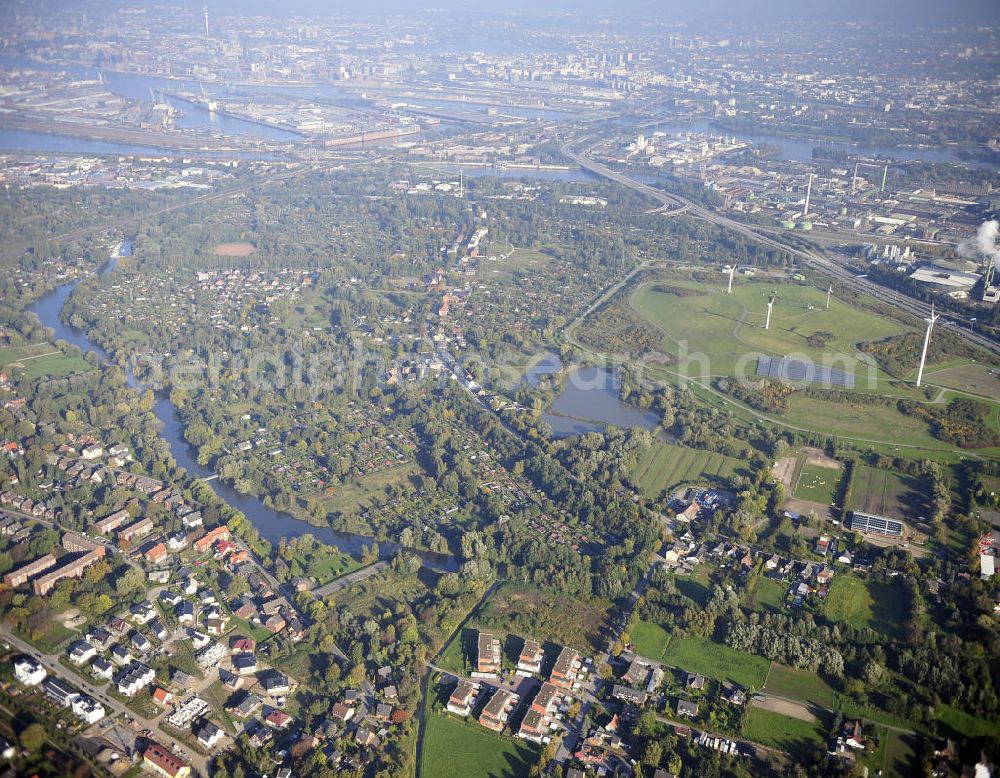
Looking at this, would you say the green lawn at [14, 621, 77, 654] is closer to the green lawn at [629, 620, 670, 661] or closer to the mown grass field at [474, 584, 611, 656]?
the mown grass field at [474, 584, 611, 656]

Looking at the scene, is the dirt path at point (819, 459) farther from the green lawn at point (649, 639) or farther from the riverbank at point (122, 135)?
the riverbank at point (122, 135)

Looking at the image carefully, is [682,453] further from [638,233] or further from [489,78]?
[489,78]

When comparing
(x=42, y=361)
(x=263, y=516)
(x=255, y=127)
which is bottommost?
(x=263, y=516)

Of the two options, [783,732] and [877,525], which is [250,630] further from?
[877,525]

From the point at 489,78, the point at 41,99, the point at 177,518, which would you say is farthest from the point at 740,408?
the point at 489,78

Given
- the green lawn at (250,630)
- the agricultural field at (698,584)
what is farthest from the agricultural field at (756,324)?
the green lawn at (250,630)

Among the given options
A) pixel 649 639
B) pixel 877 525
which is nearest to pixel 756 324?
pixel 877 525
